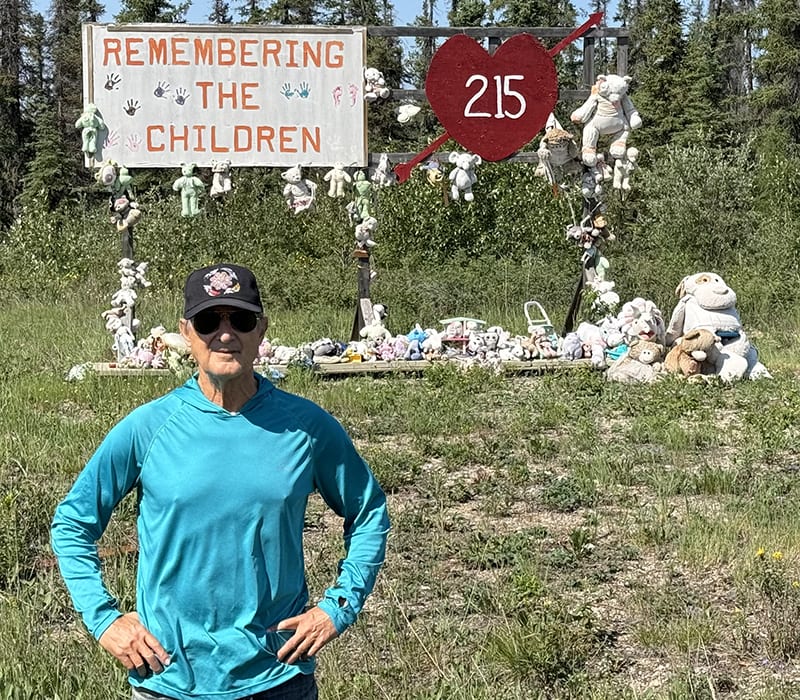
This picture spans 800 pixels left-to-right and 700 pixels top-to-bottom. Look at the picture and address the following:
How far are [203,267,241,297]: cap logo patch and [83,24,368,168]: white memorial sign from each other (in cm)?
904

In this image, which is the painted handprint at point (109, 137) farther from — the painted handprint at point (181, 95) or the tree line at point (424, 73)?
the tree line at point (424, 73)

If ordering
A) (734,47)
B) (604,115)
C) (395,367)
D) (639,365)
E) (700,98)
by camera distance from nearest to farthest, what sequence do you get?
(639,365)
(395,367)
(604,115)
(700,98)
(734,47)

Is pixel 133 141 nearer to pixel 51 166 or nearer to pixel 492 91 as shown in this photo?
pixel 492 91

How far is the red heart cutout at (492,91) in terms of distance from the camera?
37.7 feet

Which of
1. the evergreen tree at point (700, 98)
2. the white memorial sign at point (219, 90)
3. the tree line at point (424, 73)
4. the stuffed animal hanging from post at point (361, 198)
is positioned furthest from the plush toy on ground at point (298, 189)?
the evergreen tree at point (700, 98)

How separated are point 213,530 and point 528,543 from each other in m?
3.33

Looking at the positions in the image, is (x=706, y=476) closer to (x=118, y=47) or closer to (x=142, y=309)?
(x=118, y=47)

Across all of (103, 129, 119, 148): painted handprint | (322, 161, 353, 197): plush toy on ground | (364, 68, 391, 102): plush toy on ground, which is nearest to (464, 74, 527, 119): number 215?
(364, 68, 391, 102): plush toy on ground

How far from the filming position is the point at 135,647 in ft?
7.86

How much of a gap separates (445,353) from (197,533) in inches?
351

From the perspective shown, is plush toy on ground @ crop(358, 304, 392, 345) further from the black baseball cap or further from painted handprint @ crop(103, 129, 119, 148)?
the black baseball cap

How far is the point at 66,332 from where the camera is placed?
1342 centimetres

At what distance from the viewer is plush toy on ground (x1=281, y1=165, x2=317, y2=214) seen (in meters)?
11.4

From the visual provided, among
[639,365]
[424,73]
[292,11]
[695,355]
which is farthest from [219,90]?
[292,11]
